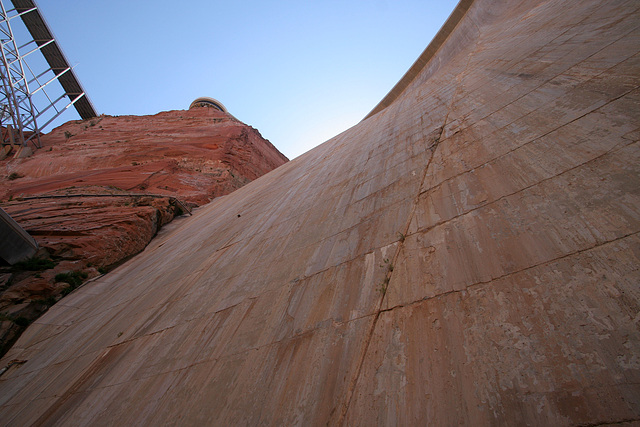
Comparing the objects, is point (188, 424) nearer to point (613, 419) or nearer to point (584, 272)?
point (613, 419)

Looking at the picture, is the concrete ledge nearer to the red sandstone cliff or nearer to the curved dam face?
the red sandstone cliff

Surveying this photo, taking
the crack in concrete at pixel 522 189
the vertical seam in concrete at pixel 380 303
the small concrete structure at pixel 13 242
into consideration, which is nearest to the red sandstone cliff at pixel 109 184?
the small concrete structure at pixel 13 242

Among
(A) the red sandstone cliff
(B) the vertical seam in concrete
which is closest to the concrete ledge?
(A) the red sandstone cliff

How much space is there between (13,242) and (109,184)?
942 cm

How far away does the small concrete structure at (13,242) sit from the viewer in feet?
20.1

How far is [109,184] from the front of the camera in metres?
14.6

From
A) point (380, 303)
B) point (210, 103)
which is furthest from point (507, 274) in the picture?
point (210, 103)

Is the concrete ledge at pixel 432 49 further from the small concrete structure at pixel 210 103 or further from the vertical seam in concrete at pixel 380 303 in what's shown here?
the small concrete structure at pixel 210 103

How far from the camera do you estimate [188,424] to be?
5.06ft

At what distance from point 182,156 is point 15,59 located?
14.0 metres

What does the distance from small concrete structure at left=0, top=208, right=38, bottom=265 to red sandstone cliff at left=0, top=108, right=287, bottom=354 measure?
0.27 meters

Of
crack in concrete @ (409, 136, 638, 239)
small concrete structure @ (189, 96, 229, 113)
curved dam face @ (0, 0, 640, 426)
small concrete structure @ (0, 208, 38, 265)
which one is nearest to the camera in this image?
curved dam face @ (0, 0, 640, 426)

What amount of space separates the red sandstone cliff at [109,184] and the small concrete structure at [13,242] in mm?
271

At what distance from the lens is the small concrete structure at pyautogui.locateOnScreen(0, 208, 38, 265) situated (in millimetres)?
6129
